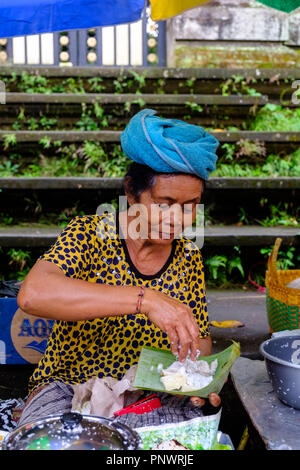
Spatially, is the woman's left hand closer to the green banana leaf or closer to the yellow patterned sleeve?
the green banana leaf

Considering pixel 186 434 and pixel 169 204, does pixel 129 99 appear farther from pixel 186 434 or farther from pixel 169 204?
pixel 186 434

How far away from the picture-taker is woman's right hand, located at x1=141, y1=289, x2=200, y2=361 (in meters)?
1.59

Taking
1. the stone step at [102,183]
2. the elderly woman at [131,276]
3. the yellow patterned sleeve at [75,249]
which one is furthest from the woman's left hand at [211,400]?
the stone step at [102,183]

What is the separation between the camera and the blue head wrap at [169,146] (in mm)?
1828

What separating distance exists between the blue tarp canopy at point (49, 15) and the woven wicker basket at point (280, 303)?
1663mm

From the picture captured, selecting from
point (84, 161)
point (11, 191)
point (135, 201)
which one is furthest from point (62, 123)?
point (135, 201)

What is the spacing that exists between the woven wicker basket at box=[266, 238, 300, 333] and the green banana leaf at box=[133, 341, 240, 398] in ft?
3.72

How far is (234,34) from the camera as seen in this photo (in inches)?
234

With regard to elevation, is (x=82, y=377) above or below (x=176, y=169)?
below

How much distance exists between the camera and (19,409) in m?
2.13

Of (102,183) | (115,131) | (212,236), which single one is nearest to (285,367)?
(212,236)

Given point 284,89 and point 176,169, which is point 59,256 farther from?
point 284,89

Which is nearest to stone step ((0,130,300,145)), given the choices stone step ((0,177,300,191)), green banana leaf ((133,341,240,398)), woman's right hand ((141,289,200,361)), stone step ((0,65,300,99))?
stone step ((0,177,300,191))
